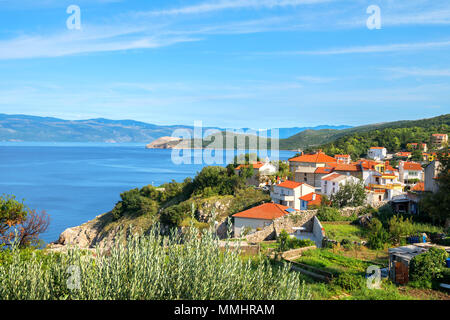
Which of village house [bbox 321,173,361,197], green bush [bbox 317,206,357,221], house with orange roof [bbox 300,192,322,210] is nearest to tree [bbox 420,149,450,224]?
green bush [bbox 317,206,357,221]

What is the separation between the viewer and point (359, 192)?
3052 cm

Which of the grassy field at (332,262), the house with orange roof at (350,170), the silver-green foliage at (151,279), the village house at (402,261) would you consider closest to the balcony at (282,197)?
the house with orange roof at (350,170)

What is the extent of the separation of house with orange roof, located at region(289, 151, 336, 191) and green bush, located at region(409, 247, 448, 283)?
36782 millimetres

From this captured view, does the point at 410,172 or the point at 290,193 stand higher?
the point at 410,172

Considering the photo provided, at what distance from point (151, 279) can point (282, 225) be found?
2041 centimetres

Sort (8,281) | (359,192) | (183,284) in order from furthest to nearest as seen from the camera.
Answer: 1. (359,192)
2. (8,281)
3. (183,284)

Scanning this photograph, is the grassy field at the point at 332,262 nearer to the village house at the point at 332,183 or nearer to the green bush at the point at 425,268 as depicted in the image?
the green bush at the point at 425,268

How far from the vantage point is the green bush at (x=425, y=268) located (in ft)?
38.9

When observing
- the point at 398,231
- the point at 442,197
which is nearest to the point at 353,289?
the point at 442,197

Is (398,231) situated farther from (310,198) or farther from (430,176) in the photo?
(310,198)

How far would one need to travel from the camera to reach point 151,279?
6.36 metres
